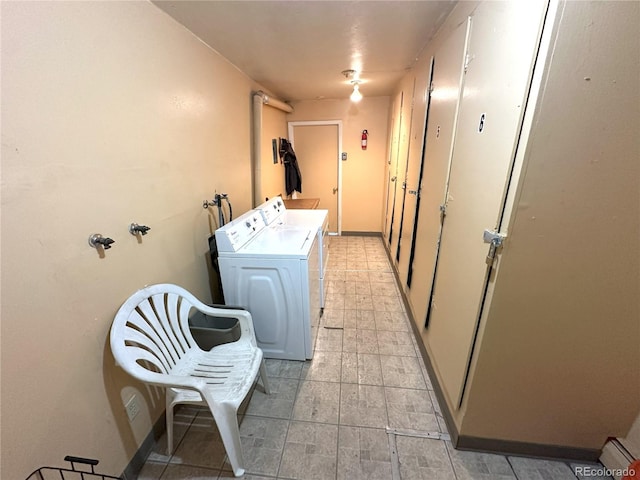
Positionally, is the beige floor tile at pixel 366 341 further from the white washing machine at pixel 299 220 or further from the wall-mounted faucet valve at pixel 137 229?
the wall-mounted faucet valve at pixel 137 229

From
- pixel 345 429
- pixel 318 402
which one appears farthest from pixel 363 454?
pixel 318 402

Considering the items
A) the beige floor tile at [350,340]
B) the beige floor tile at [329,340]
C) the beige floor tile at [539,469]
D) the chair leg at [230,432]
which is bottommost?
the beige floor tile at [329,340]

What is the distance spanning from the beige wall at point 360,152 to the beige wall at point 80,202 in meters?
2.88

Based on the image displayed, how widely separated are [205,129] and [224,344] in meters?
1.47

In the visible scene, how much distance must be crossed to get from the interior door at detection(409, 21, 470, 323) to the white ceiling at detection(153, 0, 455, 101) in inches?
9.6

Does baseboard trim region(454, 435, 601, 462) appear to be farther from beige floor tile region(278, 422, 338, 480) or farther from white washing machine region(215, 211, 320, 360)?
white washing machine region(215, 211, 320, 360)

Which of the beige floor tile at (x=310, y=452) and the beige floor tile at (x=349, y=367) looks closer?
the beige floor tile at (x=310, y=452)

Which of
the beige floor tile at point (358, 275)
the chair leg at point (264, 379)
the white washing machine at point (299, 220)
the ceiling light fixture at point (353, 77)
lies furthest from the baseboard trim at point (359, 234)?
the chair leg at point (264, 379)

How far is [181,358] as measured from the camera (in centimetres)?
148

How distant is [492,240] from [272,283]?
1.28m

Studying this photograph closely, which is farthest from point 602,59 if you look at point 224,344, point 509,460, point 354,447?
point 224,344

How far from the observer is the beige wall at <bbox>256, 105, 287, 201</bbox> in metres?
3.20

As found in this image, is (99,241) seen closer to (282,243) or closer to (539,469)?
(282,243)

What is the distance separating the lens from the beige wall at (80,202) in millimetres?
845
